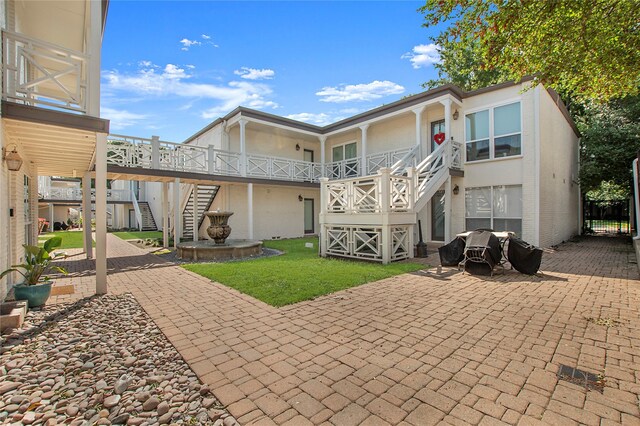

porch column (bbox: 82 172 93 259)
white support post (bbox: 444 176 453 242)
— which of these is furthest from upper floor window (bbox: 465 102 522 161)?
porch column (bbox: 82 172 93 259)

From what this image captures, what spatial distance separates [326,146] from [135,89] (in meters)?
10.2

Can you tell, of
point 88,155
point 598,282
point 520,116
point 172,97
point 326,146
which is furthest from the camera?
point 326,146

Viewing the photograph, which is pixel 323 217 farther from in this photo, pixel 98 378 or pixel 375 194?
pixel 98 378

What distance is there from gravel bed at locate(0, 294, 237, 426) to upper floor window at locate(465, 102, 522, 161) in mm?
12318

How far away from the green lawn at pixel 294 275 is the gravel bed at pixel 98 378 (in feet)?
6.69

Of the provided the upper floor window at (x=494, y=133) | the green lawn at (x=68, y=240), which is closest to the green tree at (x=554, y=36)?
the upper floor window at (x=494, y=133)

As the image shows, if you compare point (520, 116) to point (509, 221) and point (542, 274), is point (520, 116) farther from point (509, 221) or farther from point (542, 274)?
point (542, 274)

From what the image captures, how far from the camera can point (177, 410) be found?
95.0 inches

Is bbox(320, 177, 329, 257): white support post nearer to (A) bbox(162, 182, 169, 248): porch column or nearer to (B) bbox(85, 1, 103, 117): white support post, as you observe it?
(B) bbox(85, 1, 103, 117): white support post

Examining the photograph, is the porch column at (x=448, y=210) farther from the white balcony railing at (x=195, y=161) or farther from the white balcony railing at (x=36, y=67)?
the white balcony railing at (x=36, y=67)

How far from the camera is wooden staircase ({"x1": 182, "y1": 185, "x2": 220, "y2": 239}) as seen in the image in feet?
52.6

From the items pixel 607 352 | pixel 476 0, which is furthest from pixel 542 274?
pixel 476 0

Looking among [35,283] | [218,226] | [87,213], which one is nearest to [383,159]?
[218,226]

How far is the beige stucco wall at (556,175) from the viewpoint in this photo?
11.2 m
